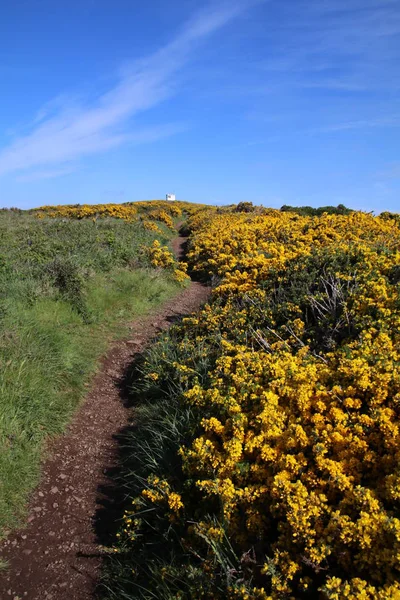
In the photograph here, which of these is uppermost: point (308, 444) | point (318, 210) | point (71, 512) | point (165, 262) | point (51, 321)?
point (318, 210)

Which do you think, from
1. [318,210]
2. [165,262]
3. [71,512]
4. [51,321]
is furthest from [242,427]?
[318,210]

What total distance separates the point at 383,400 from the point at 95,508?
333 cm

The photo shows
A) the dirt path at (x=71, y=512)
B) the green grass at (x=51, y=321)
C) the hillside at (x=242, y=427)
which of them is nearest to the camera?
the hillside at (x=242, y=427)

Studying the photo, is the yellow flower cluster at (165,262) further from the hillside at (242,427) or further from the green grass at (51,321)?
the hillside at (242,427)

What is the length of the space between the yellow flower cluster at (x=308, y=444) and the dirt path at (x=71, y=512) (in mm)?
1056

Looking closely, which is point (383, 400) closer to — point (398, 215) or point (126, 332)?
point (126, 332)

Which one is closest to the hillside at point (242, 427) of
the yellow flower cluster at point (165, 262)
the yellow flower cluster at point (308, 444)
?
the yellow flower cluster at point (308, 444)

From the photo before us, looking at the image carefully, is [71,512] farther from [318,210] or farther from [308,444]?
[318,210]

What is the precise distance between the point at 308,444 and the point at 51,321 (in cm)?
556

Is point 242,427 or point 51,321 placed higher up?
point 51,321

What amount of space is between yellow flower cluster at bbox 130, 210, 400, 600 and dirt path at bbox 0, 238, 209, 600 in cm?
106

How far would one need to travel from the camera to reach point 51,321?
7.64m

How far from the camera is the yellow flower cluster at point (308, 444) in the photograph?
2.87 m

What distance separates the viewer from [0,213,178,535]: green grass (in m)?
4.84
